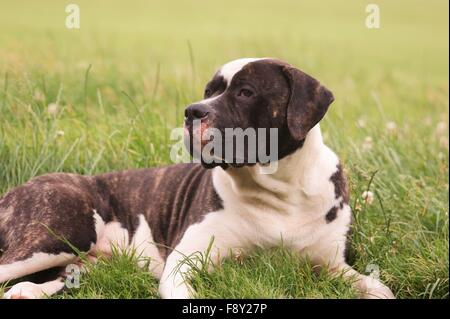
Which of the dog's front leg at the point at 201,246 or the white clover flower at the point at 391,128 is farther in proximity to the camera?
the white clover flower at the point at 391,128

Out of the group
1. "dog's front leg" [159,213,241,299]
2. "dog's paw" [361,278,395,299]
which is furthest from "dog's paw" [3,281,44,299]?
"dog's paw" [361,278,395,299]

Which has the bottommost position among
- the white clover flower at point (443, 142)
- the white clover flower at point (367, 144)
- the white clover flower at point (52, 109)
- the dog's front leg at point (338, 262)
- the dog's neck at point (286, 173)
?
the dog's front leg at point (338, 262)

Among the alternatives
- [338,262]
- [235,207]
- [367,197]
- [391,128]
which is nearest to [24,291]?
[235,207]

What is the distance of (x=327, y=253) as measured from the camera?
14.1ft

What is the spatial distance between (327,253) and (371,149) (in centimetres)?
164

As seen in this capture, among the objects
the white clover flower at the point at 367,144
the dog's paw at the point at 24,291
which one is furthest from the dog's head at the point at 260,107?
the white clover flower at the point at 367,144

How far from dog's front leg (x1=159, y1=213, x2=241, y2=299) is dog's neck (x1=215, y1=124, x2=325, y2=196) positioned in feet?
0.79

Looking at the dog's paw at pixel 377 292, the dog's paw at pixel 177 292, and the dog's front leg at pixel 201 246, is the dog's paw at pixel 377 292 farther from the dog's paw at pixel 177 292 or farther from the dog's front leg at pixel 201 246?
the dog's paw at pixel 177 292

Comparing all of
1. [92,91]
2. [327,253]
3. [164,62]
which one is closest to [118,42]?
[164,62]

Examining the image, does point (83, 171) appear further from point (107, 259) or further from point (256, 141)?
point (256, 141)

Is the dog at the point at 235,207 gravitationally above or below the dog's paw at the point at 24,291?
above

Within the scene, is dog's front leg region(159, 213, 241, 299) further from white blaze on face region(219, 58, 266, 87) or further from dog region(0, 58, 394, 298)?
white blaze on face region(219, 58, 266, 87)

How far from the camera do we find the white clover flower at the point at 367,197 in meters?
4.74

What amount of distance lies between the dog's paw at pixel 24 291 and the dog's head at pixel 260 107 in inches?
42.2
